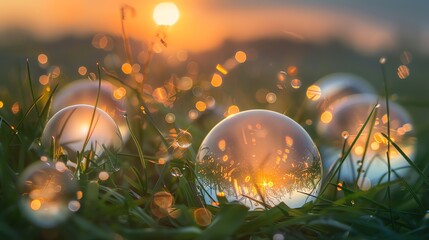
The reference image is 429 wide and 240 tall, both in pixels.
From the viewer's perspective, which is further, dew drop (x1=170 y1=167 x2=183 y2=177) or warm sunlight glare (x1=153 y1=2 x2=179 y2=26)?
warm sunlight glare (x1=153 y1=2 x2=179 y2=26)

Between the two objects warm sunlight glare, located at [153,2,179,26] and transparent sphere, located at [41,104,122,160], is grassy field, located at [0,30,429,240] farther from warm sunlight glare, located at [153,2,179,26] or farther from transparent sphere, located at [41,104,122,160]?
warm sunlight glare, located at [153,2,179,26]

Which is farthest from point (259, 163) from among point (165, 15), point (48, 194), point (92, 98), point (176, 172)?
point (92, 98)

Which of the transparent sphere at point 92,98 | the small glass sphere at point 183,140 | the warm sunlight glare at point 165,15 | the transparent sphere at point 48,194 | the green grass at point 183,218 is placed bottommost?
the green grass at point 183,218

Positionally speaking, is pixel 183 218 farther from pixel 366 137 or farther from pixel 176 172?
pixel 366 137

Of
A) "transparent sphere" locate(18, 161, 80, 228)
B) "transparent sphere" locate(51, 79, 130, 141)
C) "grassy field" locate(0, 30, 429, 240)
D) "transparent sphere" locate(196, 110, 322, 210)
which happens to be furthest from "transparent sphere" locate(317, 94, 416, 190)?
"transparent sphere" locate(18, 161, 80, 228)

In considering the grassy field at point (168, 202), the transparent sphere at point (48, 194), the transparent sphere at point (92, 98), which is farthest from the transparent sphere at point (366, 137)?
the transparent sphere at point (48, 194)

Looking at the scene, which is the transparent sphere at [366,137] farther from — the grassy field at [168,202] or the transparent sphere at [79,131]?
the transparent sphere at [79,131]
